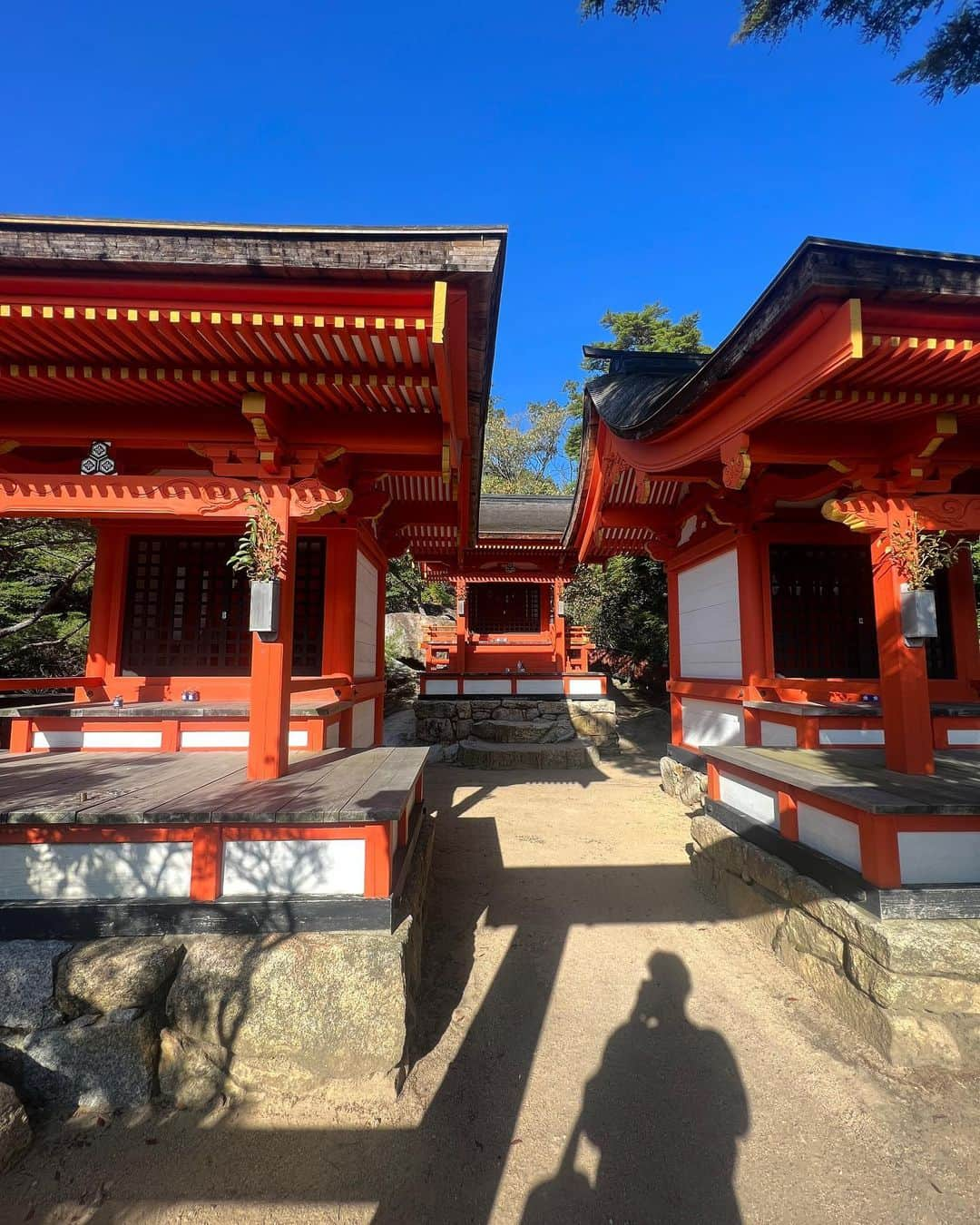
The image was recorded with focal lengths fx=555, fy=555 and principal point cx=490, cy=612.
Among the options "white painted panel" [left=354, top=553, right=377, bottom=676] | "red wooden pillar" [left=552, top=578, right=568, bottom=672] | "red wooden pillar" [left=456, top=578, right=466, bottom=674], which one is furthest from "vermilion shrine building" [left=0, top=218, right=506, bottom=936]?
"red wooden pillar" [left=552, top=578, right=568, bottom=672]

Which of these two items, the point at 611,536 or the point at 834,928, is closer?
the point at 834,928

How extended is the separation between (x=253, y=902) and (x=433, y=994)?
136cm

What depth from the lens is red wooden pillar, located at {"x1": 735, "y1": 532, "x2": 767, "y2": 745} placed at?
19.6 ft

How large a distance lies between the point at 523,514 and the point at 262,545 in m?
13.3

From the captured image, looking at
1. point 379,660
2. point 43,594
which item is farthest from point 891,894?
point 43,594

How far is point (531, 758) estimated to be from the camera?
33.9ft

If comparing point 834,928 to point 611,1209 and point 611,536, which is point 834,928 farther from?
point 611,536

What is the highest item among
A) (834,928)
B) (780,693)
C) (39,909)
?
(780,693)

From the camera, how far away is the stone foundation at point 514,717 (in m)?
11.6

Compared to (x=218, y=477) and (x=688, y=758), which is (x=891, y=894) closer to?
(x=688, y=758)

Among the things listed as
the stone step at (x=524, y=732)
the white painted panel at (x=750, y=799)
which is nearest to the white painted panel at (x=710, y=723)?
the white painted panel at (x=750, y=799)

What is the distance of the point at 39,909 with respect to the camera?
2.93m

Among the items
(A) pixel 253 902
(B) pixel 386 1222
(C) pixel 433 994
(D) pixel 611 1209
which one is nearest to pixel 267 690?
(A) pixel 253 902

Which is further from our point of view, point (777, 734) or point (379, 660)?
point (379, 660)
